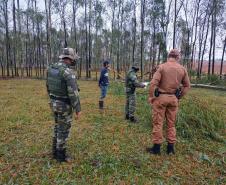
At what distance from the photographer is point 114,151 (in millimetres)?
4746

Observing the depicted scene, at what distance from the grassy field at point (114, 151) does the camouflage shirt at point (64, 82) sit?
1141 millimetres

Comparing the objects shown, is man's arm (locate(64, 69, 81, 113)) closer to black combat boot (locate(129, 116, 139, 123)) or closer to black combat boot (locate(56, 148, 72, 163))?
black combat boot (locate(56, 148, 72, 163))

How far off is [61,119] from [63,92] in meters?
0.47

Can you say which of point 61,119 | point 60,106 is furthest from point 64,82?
point 61,119

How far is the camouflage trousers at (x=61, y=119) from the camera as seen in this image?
386 cm

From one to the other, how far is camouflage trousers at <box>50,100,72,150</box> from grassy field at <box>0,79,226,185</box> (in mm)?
442

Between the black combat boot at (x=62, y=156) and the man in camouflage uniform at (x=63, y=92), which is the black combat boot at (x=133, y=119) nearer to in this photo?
the black combat boot at (x=62, y=156)

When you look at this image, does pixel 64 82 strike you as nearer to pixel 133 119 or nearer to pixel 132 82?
pixel 132 82

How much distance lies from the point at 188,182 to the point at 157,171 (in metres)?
0.54

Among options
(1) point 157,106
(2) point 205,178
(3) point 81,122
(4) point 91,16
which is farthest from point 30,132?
(4) point 91,16

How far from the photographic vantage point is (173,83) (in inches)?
172

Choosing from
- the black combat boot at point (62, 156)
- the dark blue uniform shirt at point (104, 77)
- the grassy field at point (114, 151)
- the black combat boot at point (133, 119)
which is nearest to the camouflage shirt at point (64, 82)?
the black combat boot at point (62, 156)

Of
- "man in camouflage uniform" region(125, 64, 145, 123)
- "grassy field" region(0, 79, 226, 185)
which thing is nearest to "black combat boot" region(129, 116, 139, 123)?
"man in camouflage uniform" region(125, 64, 145, 123)

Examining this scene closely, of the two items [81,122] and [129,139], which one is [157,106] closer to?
[129,139]
